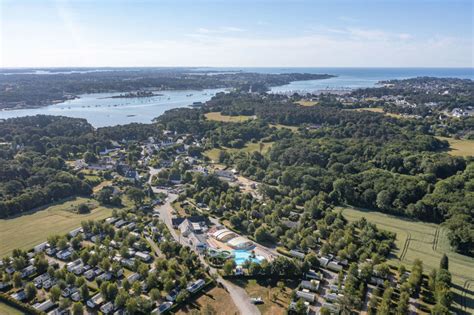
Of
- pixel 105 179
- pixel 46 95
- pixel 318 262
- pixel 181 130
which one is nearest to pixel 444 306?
pixel 318 262

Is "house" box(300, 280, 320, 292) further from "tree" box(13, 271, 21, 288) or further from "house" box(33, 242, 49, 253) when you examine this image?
"house" box(33, 242, 49, 253)

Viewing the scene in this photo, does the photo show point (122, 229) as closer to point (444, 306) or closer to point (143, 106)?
point (444, 306)

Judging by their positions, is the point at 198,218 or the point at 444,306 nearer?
the point at 444,306

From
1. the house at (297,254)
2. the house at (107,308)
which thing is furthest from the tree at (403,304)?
the house at (107,308)

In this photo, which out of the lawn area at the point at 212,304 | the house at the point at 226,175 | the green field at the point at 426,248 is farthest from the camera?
the house at the point at 226,175

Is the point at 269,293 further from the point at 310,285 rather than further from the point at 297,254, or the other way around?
the point at 297,254

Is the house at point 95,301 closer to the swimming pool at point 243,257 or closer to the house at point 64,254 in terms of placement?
the house at point 64,254
